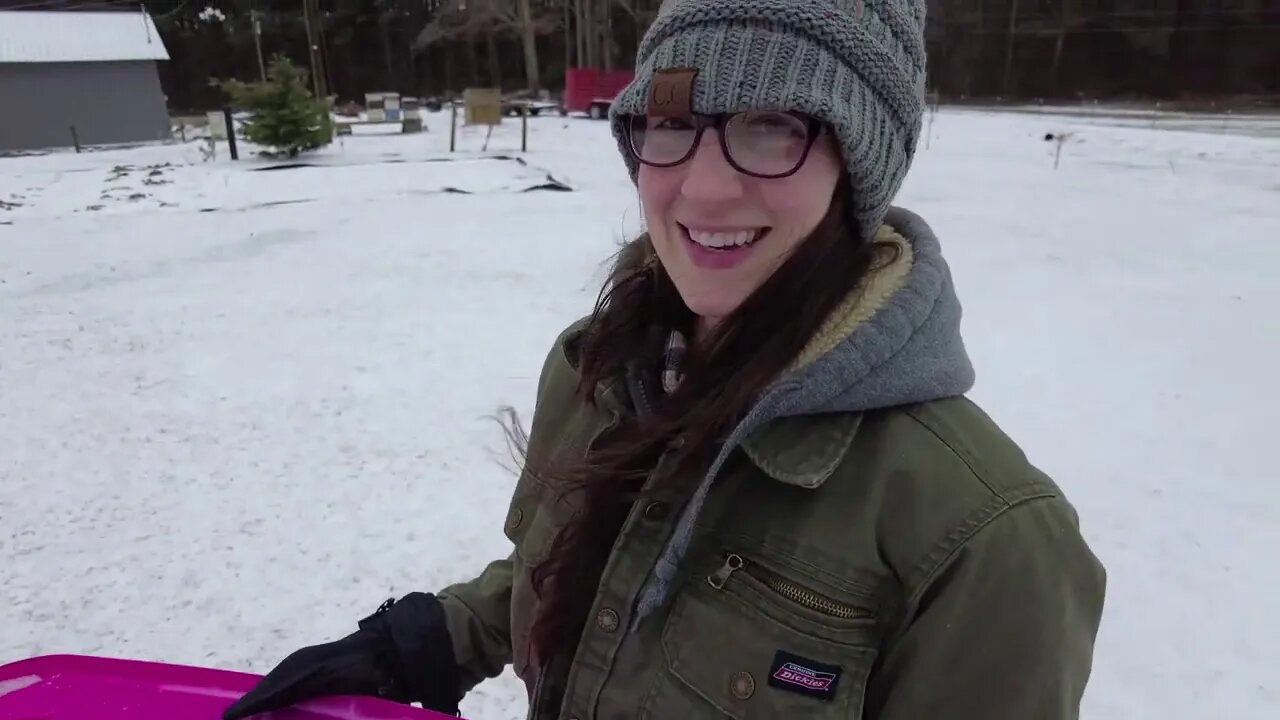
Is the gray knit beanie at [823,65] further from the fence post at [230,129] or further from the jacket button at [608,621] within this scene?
the fence post at [230,129]

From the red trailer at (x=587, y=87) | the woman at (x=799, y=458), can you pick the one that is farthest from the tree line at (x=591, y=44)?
the woman at (x=799, y=458)

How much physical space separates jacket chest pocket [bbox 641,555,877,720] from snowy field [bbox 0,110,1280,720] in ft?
5.77

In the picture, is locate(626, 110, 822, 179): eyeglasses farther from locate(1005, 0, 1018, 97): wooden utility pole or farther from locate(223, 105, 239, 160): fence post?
locate(1005, 0, 1018, 97): wooden utility pole

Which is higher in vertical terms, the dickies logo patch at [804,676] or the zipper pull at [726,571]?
the zipper pull at [726,571]

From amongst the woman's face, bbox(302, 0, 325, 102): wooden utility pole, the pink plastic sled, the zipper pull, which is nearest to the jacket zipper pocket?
the zipper pull

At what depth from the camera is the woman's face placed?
42.3 inches

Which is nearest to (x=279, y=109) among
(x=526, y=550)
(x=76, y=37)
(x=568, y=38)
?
(x=76, y=37)

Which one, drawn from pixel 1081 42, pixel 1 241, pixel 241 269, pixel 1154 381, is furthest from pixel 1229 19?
pixel 1 241

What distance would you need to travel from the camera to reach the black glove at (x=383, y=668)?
5.24 ft

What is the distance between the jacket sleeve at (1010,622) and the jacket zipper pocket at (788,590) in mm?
71

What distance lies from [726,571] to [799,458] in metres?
0.18

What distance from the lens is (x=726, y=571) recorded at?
107 centimetres

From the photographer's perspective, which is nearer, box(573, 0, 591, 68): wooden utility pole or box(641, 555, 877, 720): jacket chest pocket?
box(641, 555, 877, 720): jacket chest pocket

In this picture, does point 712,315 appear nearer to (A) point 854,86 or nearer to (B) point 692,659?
(A) point 854,86
